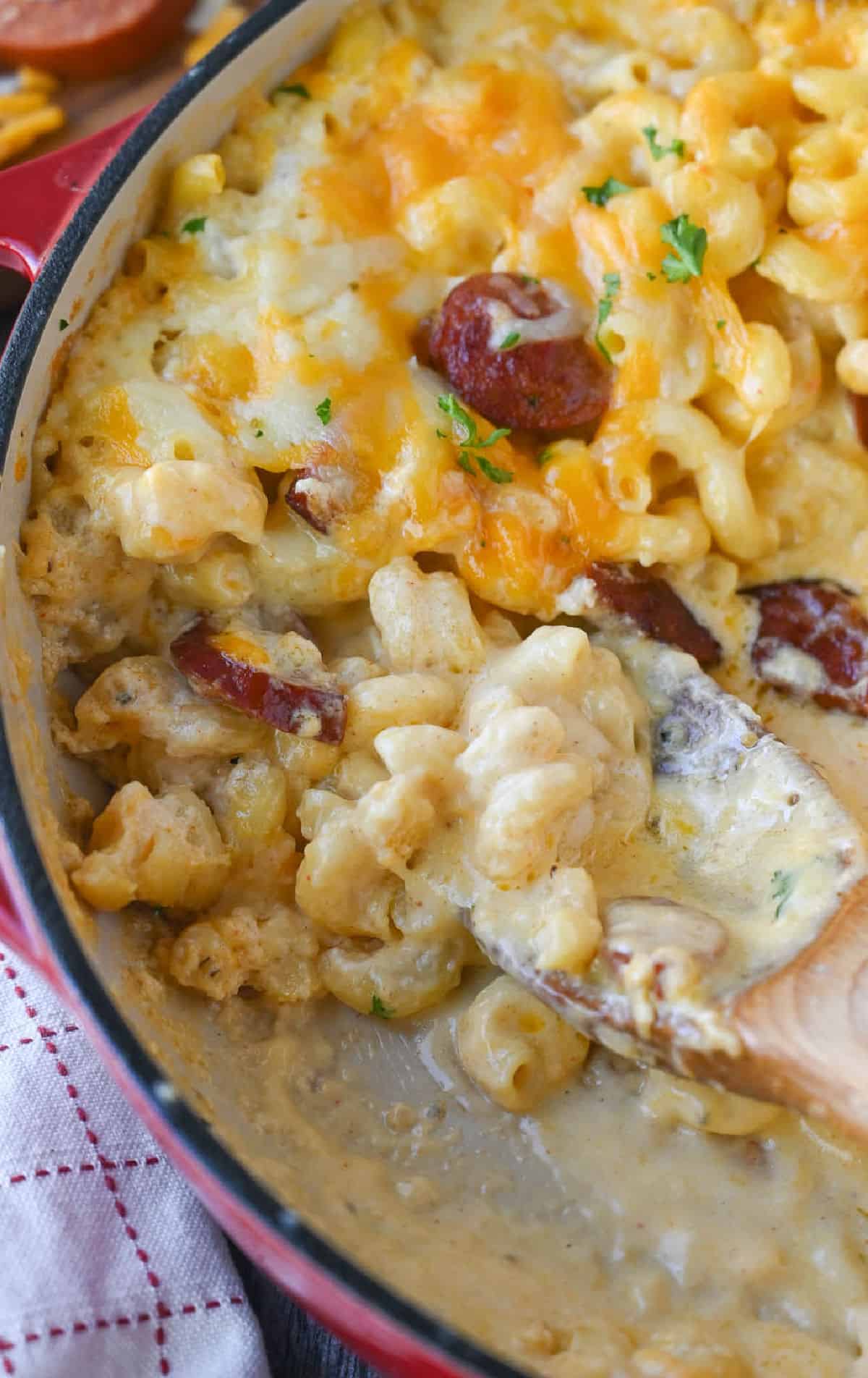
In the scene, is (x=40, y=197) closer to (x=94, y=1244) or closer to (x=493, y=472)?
(x=493, y=472)

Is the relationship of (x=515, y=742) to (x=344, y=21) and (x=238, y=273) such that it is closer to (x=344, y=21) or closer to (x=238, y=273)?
(x=238, y=273)

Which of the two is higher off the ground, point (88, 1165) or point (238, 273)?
point (238, 273)

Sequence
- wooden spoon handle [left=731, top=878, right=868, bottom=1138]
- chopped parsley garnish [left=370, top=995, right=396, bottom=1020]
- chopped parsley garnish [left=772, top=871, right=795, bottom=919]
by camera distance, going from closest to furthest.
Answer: wooden spoon handle [left=731, top=878, right=868, bottom=1138] < chopped parsley garnish [left=772, top=871, right=795, bottom=919] < chopped parsley garnish [left=370, top=995, right=396, bottom=1020]

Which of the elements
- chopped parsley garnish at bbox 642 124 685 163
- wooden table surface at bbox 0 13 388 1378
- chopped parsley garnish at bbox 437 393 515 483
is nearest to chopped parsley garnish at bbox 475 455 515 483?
chopped parsley garnish at bbox 437 393 515 483

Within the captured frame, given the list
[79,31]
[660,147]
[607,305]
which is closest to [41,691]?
[607,305]

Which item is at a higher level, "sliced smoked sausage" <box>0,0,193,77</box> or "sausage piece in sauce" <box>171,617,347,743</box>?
"sliced smoked sausage" <box>0,0,193,77</box>

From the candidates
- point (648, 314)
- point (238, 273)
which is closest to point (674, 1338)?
point (648, 314)

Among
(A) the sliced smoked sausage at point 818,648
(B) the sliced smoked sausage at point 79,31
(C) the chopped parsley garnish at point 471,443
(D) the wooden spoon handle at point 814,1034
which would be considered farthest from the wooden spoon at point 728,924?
(B) the sliced smoked sausage at point 79,31

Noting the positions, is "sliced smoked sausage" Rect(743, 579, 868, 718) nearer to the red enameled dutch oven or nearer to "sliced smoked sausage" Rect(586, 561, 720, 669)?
"sliced smoked sausage" Rect(586, 561, 720, 669)
